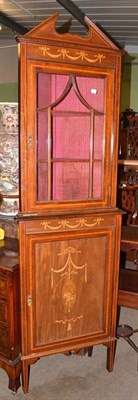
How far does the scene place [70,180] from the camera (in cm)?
177

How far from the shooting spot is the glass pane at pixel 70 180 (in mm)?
1731

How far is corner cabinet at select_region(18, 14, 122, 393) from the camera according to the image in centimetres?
153

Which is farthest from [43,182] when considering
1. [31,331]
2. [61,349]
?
[61,349]

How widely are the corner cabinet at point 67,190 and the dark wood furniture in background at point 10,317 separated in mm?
67

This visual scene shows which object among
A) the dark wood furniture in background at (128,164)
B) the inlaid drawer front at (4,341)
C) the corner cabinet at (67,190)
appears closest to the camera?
the corner cabinet at (67,190)

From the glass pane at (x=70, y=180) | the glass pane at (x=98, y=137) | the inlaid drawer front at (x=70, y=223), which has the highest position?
the glass pane at (x=98, y=137)

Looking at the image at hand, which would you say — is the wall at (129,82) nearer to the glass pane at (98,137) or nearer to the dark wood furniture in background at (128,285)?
the dark wood furniture in background at (128,285)

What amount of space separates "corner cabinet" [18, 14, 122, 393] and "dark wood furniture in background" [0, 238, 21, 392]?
0.22ft

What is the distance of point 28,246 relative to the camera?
1623 mm

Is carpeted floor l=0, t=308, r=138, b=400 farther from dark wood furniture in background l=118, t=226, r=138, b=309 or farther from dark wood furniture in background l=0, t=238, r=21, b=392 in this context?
dark wood furniture in background l=118, t=226, r=138, b=309

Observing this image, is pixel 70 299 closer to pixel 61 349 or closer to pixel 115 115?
pixel 61 349

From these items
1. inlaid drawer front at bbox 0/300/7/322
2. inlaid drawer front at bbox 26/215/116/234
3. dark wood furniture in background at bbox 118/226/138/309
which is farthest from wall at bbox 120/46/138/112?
inlaid drawer front at bbox 0/300/7/322

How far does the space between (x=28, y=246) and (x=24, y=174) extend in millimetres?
353

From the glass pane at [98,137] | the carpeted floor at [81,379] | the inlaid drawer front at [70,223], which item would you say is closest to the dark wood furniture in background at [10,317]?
the carpeted floor at [81,379]
